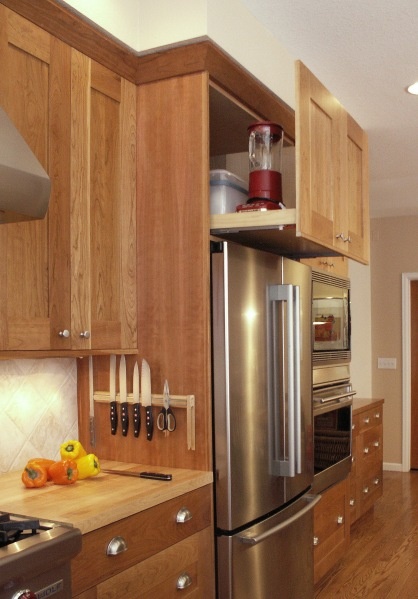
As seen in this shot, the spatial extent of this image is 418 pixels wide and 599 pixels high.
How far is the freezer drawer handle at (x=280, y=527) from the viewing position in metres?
2.46

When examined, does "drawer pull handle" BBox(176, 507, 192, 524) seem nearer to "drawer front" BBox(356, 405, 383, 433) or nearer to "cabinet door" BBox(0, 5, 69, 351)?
"cabinet door" BBox(0, 5, 69, 351)

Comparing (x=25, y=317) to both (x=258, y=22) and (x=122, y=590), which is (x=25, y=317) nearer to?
(x=122, y=590)

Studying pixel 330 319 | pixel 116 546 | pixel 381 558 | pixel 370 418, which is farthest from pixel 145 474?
pixel 370 418

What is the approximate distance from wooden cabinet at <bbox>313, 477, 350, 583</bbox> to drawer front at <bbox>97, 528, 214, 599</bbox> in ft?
4.01

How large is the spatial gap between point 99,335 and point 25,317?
37 centimetres

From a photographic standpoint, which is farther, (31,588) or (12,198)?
(12,198)

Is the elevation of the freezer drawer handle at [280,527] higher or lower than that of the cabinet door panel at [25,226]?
lower

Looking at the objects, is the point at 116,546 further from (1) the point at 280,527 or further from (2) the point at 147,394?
(1) the point at 280,527

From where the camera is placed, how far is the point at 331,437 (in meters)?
3.54

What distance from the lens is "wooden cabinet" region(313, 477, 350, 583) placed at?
11.5 ft

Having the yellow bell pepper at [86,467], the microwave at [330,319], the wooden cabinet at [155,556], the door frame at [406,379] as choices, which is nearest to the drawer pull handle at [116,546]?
the wooden cabinet at [155,556]

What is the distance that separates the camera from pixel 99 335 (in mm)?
2379

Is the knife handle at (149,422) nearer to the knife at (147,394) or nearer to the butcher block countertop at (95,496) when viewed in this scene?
the knife at (147,394)

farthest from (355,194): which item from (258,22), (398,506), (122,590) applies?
(398,506)
